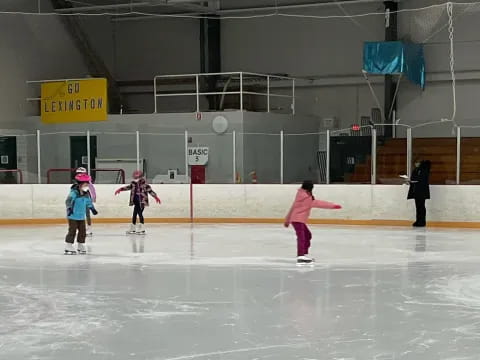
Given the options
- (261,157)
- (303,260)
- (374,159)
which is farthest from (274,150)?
(303,260)

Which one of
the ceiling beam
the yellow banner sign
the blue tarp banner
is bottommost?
the yellow banner sign

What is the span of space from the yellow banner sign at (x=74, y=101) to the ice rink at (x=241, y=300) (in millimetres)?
7594

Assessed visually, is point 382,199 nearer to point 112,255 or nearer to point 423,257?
point 423,257

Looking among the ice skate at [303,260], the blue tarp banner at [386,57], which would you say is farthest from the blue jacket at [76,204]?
the blue tarp banner at [386,57]

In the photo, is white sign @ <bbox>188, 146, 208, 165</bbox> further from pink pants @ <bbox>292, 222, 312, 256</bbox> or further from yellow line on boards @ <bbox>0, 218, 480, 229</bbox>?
pink pants @ <bbox>292, 222, 312, 256</bbox>

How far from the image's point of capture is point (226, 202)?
1481 cm

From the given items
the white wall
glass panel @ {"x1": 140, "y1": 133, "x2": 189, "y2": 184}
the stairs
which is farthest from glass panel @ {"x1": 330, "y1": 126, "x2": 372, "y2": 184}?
glass panel @ {"x1": 140, "y1": 133, "x2": 189, "y2": 184}

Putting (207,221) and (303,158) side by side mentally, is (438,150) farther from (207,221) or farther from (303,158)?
(207,221)

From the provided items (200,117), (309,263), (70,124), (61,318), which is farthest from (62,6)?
(61,318)

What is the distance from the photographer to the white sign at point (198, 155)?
17306 mm

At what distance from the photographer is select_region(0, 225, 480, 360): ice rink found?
5.03 m

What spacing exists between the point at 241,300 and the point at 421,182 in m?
7.40

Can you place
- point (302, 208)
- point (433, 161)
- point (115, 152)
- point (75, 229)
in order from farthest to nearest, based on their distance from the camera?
point (115, 152) → point (433, 161) → point (75, 229) → point (302, 208)

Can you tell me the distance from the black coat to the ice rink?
1.78 meters
